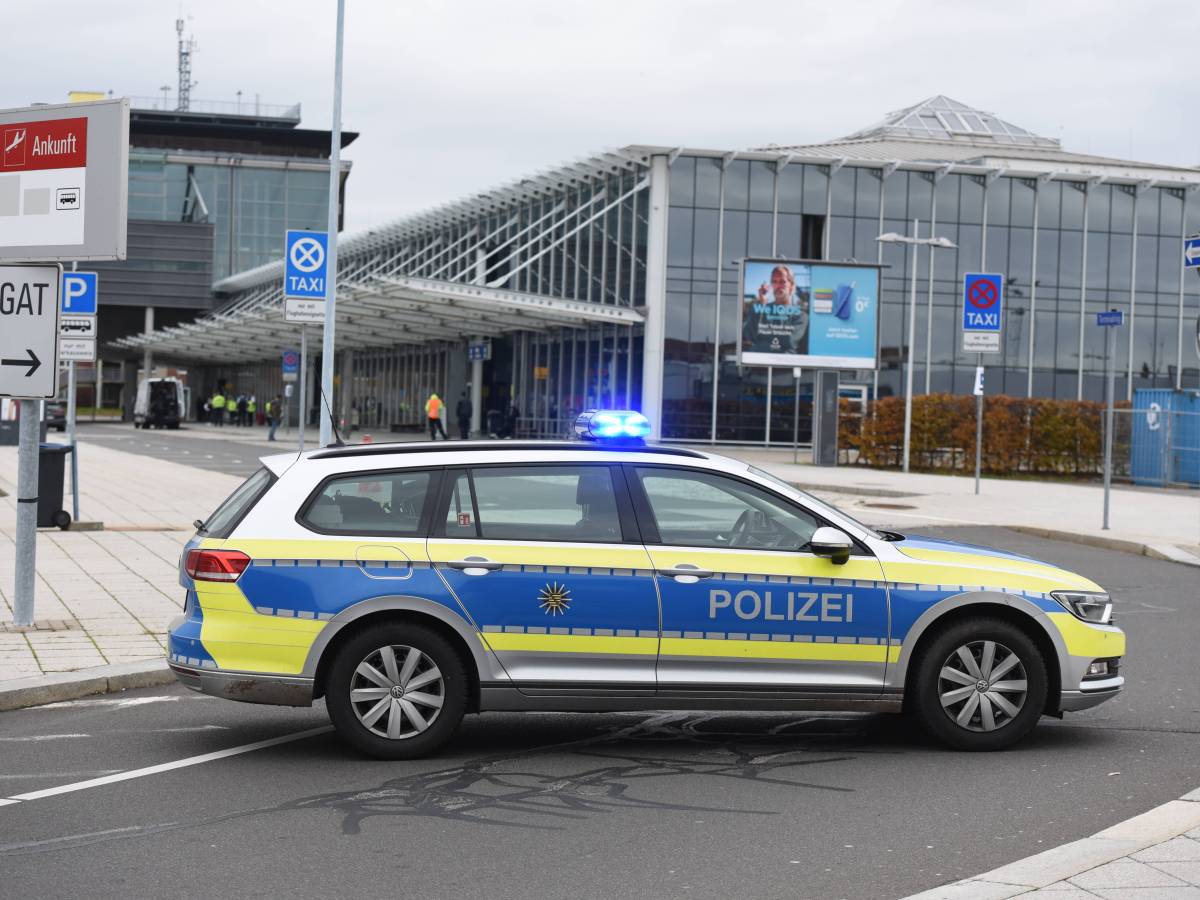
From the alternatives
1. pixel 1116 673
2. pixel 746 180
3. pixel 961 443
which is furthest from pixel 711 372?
pixel 1116 673

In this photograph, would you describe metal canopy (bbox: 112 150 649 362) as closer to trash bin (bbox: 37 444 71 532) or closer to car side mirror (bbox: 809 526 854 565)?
trash bin (bbox: 37 444 71 532)

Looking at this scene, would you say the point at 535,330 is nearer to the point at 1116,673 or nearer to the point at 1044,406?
the point at 1044,406

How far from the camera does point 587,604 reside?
685 centimetres

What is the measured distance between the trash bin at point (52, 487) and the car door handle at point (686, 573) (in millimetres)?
11848

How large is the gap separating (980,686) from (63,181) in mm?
6813

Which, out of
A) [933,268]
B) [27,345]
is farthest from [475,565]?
[933,268]

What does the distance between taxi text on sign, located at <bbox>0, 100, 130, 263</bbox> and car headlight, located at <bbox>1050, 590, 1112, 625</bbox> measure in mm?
6316

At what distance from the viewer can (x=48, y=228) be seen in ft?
33.2

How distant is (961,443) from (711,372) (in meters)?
12.8

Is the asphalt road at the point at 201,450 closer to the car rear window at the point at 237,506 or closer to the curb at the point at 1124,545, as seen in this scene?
the curb at the point at 1124,545

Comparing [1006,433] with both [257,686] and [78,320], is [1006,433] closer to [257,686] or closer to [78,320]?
[78,320]

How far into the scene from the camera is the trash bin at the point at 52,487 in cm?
1694

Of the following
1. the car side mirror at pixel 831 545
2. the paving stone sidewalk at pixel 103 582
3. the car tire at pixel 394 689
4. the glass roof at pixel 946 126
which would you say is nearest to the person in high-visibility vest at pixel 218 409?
the glass roof at pixel 946 126

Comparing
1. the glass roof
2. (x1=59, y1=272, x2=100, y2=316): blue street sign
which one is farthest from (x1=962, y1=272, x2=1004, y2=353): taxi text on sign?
the glass roof
